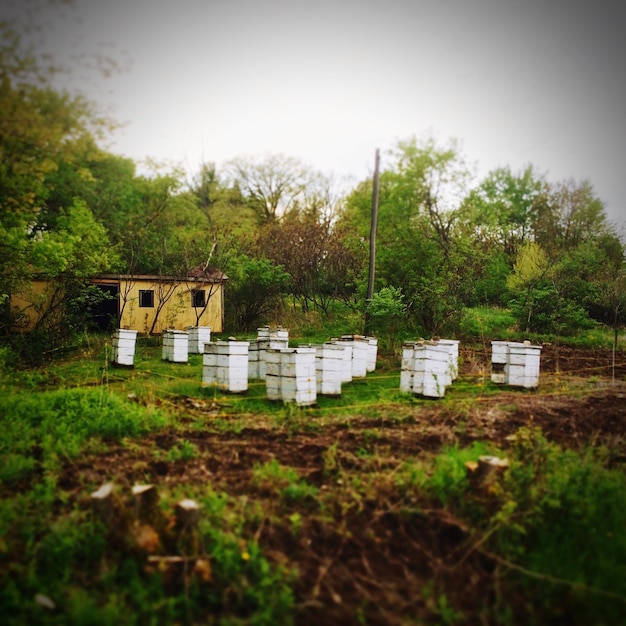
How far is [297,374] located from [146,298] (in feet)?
49.1

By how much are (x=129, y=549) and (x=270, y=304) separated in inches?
788

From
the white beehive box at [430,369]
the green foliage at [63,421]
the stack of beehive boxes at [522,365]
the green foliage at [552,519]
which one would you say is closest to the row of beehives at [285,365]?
the white beehive box at [430,369]

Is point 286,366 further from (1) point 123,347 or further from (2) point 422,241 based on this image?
(2) point 422,241

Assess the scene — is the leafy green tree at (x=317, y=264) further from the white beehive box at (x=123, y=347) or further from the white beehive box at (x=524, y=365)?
the white beehive box at (x=524, y=365)

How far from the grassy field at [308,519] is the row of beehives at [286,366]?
90 cm

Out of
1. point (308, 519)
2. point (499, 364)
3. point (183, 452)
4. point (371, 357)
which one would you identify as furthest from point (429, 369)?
point (308, 519)

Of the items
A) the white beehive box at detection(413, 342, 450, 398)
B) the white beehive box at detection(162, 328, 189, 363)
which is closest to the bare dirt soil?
the white beehive box at detection(413, 342, 450, 398)

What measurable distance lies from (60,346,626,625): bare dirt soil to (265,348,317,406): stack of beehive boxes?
27.6 inches

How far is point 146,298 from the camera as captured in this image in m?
21.7

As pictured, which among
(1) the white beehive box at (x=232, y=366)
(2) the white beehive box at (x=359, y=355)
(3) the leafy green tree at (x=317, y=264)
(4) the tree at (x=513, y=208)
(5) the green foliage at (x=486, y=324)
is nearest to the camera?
(1) the white beehive box at (x=232, y=366)

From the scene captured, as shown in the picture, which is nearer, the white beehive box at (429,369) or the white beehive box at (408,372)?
the white beehive box at (429,369)

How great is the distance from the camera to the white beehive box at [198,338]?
1638 cm

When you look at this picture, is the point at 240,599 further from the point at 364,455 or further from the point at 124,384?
the point at 124,384

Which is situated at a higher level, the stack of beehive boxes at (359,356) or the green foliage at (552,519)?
the stack of beehive boxes at (359,356)
